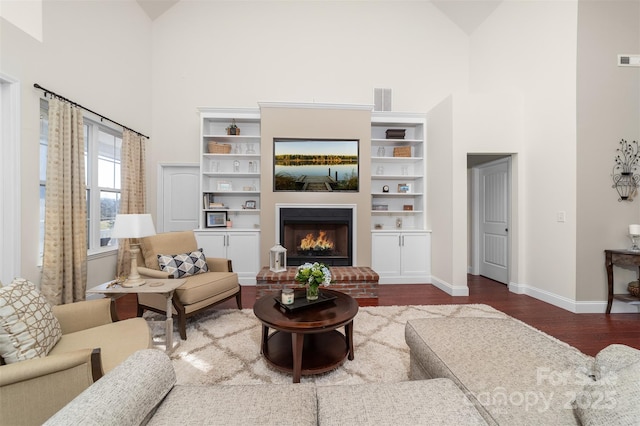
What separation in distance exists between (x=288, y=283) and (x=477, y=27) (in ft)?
18.7

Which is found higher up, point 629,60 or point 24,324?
point 629,60

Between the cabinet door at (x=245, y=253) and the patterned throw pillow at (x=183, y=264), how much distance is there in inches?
47.7

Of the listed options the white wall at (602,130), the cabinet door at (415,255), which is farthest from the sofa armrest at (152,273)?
the white wall at (602,130)

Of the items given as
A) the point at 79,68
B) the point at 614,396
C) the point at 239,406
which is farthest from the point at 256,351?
the point at 79,68

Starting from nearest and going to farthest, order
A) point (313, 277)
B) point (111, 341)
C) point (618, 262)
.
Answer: point (111, 341) → point (313, 277) → point (618, 262)

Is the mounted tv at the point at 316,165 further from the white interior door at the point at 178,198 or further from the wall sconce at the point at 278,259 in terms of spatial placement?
the white interior door at the point at 178,198

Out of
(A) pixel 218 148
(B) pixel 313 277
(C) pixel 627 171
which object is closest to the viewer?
(B) pixel 313 277

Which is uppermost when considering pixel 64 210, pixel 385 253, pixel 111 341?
pixel 64 210

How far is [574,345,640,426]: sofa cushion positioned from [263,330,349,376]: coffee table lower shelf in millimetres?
1397

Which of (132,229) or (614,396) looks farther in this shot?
(132,229)

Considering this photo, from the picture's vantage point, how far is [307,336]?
2416 mm

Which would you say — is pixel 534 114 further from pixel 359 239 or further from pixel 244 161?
pixel 244 161

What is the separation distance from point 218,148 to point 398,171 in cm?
334

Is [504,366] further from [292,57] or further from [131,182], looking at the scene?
[292,57]
